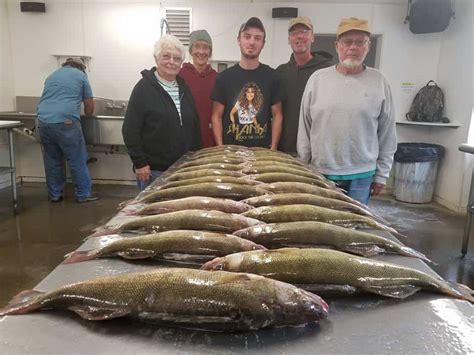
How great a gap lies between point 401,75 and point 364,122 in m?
4.30

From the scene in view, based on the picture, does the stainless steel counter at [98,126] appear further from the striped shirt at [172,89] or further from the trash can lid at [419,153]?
the trash can lid at [419,153]

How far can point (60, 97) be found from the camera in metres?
5.45

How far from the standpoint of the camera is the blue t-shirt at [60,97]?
5.43 metres

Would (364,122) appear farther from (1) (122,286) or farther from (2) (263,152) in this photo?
(1) (122,286)

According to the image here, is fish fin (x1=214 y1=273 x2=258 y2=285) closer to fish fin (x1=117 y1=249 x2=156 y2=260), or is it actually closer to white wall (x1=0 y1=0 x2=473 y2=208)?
fish fin (x1=117 y1=249 x2=156 y2=260)

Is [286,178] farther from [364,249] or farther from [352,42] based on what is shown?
[352,42]

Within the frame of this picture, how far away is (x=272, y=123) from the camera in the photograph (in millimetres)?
3391

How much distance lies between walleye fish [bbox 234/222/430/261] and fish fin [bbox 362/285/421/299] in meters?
0.23

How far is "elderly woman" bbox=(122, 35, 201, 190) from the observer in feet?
10.1

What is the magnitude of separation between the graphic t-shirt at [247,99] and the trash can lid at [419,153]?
11.7 ft

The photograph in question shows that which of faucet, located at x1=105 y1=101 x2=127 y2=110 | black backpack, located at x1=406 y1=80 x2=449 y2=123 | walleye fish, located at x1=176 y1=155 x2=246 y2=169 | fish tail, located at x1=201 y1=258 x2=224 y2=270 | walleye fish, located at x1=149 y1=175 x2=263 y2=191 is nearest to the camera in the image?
fish tail, located at x1=201 y1=258 x2=224 y2=270

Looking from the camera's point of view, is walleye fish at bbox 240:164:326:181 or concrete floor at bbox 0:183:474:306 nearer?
walleye fish at bbox 240:164:326:181

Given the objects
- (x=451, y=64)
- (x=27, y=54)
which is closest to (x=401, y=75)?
(x=451, y=64)

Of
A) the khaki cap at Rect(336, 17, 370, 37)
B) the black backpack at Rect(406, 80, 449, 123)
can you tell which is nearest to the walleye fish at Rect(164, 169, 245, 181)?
the khaki cap at Rect(336, 17, 370, 37)
